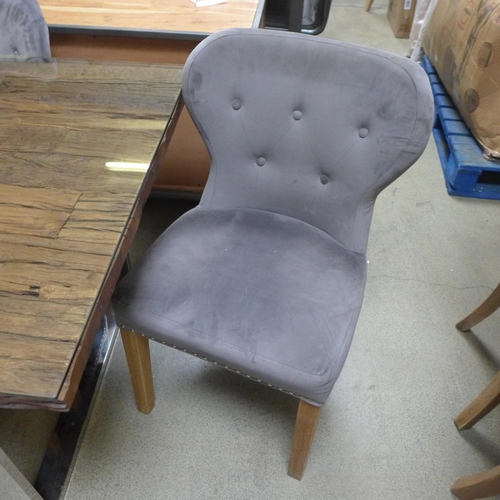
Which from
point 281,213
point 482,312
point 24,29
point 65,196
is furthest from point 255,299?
point 24,29

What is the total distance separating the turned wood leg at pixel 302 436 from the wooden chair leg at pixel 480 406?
442 millimetres

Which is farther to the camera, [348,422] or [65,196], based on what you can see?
[348,422]

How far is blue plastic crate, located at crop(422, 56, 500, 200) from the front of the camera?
5.73ft

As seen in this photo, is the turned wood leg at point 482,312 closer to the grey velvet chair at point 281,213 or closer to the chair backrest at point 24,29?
the grey velvet chair at point 281,213

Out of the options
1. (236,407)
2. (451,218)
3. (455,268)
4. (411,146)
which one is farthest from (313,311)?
(451,218)

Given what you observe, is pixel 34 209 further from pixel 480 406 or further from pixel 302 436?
pixel 480 406

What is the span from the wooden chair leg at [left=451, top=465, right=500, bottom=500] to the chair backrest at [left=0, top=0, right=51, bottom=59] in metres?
1.43

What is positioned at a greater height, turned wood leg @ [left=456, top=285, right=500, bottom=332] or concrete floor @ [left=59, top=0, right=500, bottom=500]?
turned wood leg @ [left=456, top=285, right=500, bottom=332]

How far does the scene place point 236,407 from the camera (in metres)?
1.23

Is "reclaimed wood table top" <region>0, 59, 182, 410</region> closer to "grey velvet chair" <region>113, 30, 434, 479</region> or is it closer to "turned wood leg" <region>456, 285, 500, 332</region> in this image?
"grey velvet chair" <region>113, 30, 434, 479</region>

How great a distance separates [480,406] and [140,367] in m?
0.83

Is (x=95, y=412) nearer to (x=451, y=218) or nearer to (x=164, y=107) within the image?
(x=164, y=107)

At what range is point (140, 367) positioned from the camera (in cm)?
106

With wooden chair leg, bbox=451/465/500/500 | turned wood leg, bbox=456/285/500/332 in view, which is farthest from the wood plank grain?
turned wood leg, bbox=456/285/500/332
